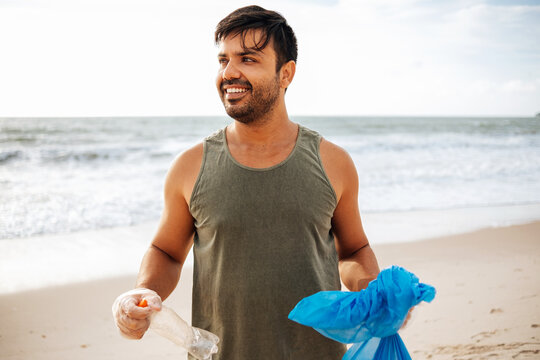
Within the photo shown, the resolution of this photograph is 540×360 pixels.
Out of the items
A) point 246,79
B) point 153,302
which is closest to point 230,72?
point 246,79

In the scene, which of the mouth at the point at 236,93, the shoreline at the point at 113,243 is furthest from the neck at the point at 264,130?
the shoreline at the point at 113,243

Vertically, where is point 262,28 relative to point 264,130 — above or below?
above

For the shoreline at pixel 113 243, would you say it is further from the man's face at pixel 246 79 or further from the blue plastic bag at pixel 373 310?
the blue plastic bag at pixel 373 310

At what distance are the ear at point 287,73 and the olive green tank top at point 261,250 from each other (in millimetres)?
334

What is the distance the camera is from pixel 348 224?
1.70m

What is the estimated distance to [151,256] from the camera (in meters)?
1.62

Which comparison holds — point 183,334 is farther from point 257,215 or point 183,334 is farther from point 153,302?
point 257,215

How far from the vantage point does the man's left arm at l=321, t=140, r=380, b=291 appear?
1.62 meters

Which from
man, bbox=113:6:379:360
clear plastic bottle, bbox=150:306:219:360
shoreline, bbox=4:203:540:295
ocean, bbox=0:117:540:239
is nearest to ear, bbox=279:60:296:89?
man, bbox=113:6:379:360

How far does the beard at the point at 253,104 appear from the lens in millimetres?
1590

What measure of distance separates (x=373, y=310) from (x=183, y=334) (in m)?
0.60

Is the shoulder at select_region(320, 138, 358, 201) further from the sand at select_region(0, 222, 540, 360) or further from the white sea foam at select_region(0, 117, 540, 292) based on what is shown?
the white sea foam at select_region(0, 117, 540, 292)

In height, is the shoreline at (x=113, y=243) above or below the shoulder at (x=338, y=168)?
below

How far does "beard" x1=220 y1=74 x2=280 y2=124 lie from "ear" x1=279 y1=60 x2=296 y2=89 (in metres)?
0.08
